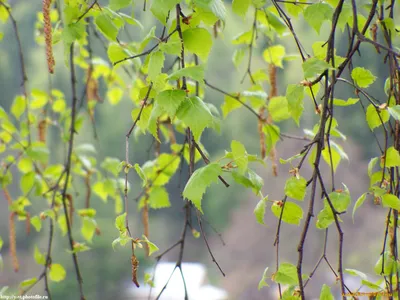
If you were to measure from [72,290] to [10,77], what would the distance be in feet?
4.29

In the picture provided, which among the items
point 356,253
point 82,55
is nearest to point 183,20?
point 82,55

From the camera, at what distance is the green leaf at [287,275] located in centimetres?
36

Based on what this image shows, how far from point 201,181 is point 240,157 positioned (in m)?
0.03

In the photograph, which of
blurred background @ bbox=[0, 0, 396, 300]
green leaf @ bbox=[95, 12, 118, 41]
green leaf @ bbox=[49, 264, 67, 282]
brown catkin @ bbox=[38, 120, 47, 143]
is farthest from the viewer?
blurred background @ bbox=[0, 0, 396, 300]

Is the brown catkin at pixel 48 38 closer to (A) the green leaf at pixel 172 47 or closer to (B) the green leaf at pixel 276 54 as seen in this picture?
(A) the green leaf at pixel 172 47

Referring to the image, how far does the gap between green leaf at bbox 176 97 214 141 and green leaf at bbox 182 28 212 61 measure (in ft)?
0.13

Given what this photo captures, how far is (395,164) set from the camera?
38 cm

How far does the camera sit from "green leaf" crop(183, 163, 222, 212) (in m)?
0.31

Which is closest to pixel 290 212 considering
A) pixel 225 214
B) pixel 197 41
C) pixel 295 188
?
pixel 295 188

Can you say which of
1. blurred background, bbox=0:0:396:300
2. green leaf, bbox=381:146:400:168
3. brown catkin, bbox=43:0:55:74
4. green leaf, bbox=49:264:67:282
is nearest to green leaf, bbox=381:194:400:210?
green leaf, bbox=381:146:400:168

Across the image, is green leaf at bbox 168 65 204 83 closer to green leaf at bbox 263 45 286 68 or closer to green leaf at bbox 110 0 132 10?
green leaf at bbox 110 0 132 10

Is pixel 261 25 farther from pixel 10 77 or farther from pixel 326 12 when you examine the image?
pixel 10 77

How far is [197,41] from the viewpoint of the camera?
34cm

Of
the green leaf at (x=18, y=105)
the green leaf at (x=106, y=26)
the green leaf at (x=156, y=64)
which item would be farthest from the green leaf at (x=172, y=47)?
the green leaf at (x=18, y=105)
